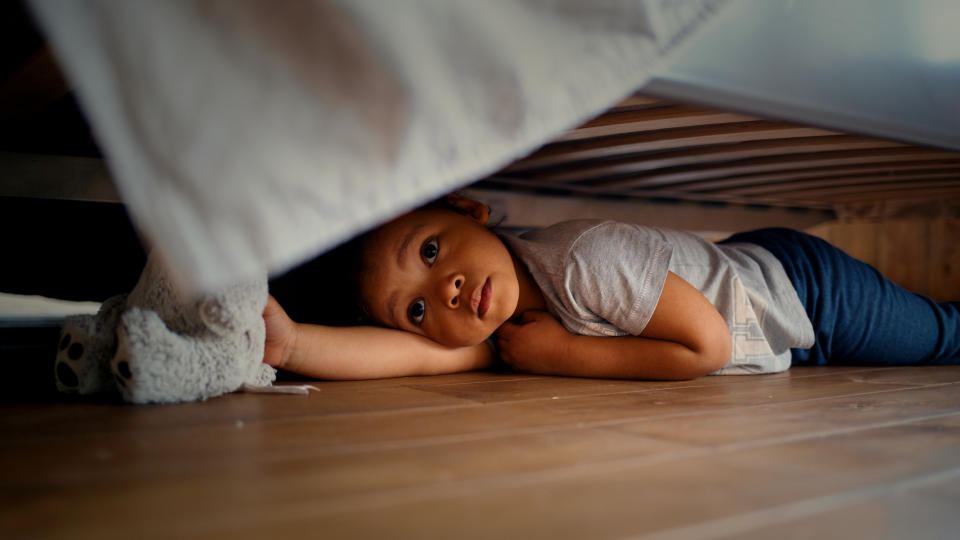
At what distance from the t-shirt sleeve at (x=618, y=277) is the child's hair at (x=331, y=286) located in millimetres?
235

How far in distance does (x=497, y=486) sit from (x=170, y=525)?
0.63ft

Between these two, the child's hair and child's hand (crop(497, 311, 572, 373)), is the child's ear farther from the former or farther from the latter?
child's hand (crop(497, 311, 572, 373))

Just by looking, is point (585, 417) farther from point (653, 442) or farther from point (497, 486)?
point (497, 486)

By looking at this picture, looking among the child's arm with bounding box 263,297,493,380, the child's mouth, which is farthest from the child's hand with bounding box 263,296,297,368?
the child's mouth

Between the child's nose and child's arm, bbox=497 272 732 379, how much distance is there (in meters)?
0.14

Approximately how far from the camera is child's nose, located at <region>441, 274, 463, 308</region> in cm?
103

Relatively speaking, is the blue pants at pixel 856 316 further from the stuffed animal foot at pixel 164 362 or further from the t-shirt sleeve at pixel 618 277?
the stuffed animal foot at pixel 164 362

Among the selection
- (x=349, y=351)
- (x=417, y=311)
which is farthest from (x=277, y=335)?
(x=417, y=311)

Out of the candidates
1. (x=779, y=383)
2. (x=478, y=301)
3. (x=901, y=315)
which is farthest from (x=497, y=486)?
(x=901, y=315)

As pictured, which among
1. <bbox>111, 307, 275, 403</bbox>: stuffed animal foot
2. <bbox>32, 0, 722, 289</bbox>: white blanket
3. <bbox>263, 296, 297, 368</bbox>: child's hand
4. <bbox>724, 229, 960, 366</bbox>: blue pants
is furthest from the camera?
<bbox>724, 229, 960, 366</bbox>: blue pants

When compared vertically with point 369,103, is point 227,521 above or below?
below

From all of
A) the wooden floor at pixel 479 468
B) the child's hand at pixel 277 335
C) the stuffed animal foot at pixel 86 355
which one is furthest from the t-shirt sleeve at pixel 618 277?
the stuffed animal foot at pixel 86 355

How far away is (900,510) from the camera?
0.45m

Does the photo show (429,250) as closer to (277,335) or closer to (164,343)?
(277,335)
